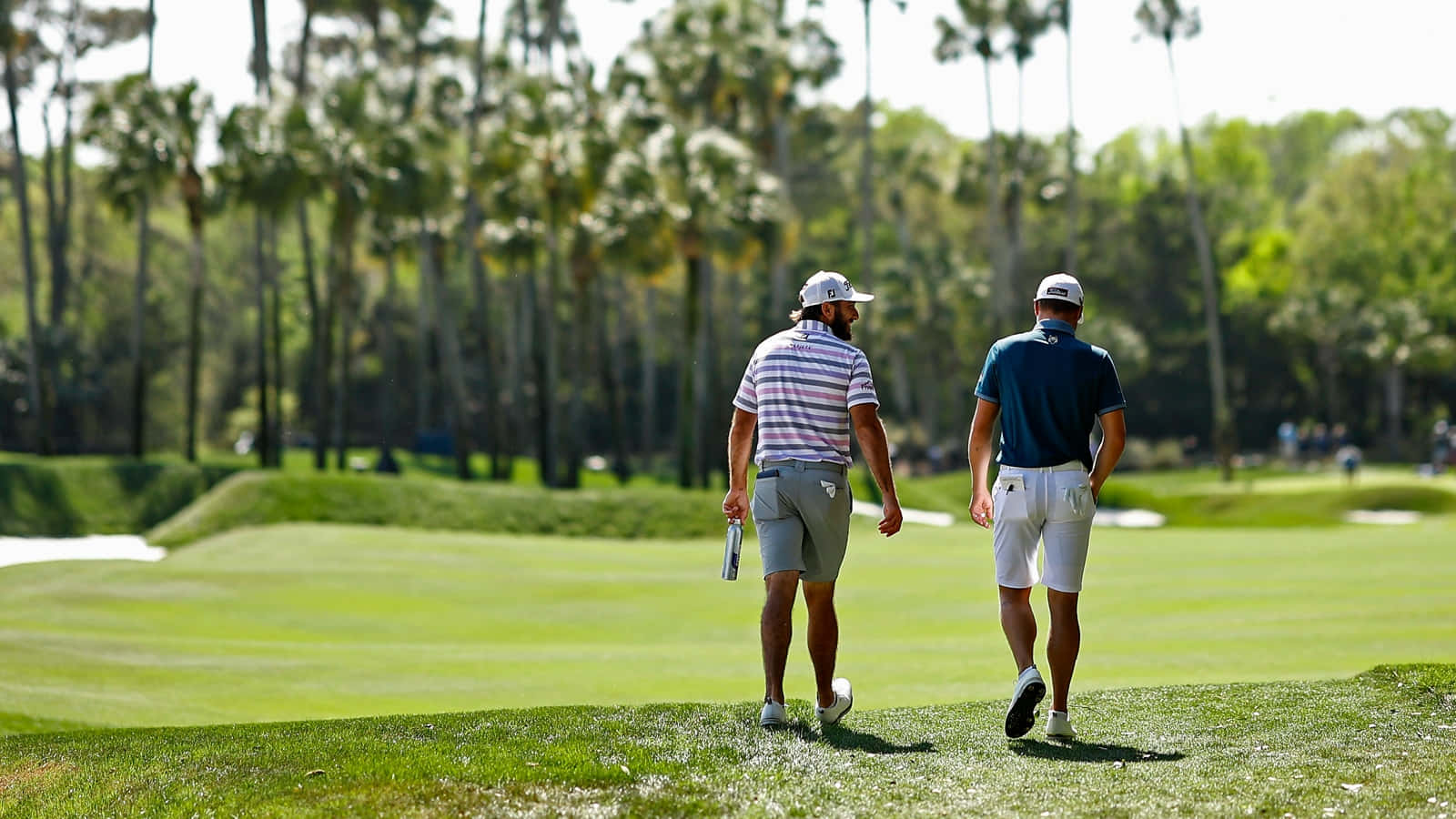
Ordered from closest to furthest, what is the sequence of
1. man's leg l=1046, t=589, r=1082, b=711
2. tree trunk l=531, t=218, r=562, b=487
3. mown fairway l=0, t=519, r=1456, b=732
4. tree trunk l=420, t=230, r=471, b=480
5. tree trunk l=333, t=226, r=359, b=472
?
man's leg l=1046, t=589, r=1082, b=711
mown fairway l=0, t=519, r=1456, b=732
tree trunk l=531, t=218, r=562, b=487
tree trunk l=333, t=226, r=359, b=472
tree trunk l=420, t=230, r=471, b=480

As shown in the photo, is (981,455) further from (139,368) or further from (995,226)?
(995,226)

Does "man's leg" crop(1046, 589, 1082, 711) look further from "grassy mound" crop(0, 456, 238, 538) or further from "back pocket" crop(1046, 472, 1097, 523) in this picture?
"grassy mound" crop(0, 456, 238, 538)

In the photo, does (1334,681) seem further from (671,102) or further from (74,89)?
(74,89)

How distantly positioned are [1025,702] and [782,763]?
1342mm

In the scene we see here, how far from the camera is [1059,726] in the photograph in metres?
8.12

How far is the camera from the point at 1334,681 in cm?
984

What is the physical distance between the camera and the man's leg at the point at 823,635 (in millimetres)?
8453

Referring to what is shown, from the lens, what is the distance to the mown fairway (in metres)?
11.1

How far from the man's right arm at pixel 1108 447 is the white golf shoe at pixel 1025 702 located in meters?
1.00

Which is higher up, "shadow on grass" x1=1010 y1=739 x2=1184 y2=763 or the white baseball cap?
the white baseball cap

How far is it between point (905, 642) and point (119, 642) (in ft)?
22.5

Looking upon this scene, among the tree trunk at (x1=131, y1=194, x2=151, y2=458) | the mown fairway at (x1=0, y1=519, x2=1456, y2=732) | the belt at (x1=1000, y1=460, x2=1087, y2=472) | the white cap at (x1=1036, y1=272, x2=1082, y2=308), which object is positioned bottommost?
the mown fairway at (x1=0, y1=519, x2=1456, y2=732)

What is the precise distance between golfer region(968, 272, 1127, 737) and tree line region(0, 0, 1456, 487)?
35969mm

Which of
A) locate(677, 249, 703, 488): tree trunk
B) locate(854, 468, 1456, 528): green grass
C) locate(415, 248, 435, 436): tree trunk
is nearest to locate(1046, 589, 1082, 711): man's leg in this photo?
locate(854, 468, 1456, 528): green grass
